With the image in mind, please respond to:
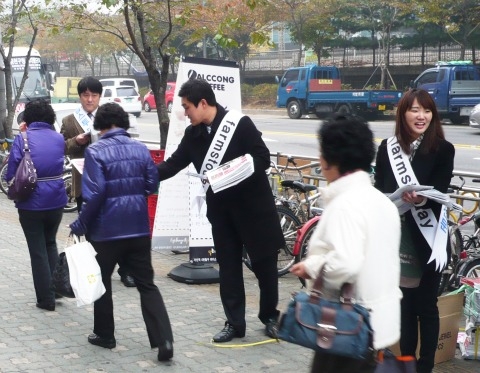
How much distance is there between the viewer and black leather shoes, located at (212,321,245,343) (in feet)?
20.1

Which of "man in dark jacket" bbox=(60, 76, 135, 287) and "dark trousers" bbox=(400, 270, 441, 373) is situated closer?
"dark trousers" bbox=(400, 270, 441, 373)

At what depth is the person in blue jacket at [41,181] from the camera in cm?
679

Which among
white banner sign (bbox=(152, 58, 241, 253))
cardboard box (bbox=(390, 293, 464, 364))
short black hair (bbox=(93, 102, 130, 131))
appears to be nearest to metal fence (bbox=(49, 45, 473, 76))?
white banner sign (bbox=(152, 58, 241, 253))

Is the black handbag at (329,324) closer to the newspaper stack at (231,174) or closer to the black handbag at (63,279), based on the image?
the newspaper stack at (231,174)

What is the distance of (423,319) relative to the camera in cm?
504

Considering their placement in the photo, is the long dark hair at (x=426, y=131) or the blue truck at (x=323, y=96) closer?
the long dark hair at (x=426, y=131)

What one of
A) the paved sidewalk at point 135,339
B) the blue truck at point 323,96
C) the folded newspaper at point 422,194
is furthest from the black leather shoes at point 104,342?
the blue truck at point 323,96

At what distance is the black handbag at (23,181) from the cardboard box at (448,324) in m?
3.19

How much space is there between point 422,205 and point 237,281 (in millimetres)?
1733

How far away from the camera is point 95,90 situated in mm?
7562

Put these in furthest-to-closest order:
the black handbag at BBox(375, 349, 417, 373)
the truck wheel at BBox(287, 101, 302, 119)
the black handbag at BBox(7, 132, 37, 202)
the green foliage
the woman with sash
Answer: the green foliage
the truck wheel at BBox(287, 101, 302, 119)
the black handbag at BBox(7, 132, 37, 202)
the woman with sash
the black handbag at BBox(375, 349, 417, 373)

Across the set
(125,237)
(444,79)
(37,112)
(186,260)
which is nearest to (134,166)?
(125,237)

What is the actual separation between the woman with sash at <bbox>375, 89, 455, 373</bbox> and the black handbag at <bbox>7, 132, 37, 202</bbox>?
9.68 ft

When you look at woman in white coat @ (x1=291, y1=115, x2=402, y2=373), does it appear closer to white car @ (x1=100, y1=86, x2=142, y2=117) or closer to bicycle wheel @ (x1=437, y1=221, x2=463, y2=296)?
bicycle wheel @ (x1=437, y1=221, x2=463, y2=296)
